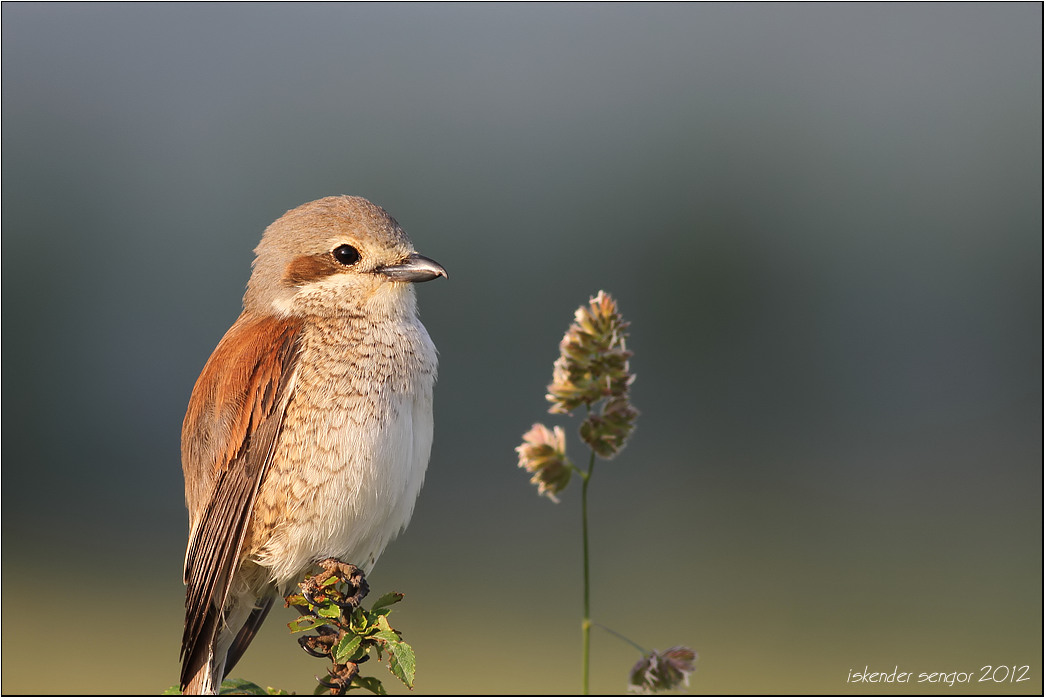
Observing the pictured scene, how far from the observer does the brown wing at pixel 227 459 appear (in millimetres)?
2635

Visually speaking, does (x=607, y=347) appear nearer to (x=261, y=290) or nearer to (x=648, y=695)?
(x=648, y=695)

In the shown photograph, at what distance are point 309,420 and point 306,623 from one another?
0.75m

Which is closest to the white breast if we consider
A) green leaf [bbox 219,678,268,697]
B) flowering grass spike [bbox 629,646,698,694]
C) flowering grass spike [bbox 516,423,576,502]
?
green leaf [bbox 219,678,268,697]

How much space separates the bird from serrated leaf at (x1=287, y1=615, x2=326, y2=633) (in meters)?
0.64

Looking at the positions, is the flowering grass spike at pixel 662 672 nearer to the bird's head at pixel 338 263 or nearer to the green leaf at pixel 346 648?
the green leaf at pixel 346 648

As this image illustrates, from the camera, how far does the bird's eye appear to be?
268 cm

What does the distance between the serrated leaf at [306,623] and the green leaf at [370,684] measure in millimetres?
142

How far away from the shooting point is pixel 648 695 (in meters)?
1.73

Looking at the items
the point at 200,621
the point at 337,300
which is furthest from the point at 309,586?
the point at 337,300

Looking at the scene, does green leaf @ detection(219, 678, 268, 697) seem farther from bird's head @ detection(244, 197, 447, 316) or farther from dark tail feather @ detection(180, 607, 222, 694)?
bird's head @ detection(244, 197, 447, 316)

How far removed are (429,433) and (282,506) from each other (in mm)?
463

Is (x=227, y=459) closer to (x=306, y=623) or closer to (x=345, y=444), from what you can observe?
(x=345, y=444)

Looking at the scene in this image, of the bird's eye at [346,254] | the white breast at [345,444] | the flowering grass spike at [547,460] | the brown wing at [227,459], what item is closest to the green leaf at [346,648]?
the flowering grass spike at [547,460]

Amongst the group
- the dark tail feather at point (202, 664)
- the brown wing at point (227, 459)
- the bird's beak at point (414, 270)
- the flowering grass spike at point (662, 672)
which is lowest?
the flowering grass spike at point (662, 672)
